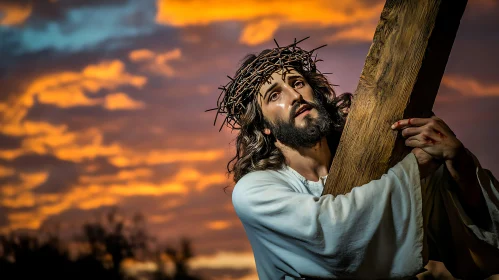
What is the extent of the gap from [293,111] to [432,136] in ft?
3.02

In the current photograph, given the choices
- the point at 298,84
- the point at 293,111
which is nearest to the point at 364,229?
the point at 293,111

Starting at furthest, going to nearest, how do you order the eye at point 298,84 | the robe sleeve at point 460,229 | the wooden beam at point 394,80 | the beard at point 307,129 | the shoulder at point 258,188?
the eye at point 298,84 → the beard at point 307,129 → the shoulder at point 258,188 → the robe sleeve at point 460,229 → the wooden beam at point 394,80

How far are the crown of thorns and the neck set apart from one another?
0.41 meters

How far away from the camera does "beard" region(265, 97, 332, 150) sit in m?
3.17

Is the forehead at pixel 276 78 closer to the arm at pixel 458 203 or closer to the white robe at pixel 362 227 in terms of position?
the white robe at pixel 362 227

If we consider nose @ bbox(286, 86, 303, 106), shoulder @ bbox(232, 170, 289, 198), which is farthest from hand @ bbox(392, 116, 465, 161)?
nose @ bbox(286, 86, 303, 106)

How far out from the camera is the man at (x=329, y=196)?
2.46 m

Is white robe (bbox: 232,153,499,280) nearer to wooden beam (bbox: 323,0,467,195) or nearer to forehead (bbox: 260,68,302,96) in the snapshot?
wooden beam (bbox: 323,0,467,195)

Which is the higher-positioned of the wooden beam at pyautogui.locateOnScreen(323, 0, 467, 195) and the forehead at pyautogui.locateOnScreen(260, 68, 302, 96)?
the forehead at pyautogui.locateOnScreen(260, 68, 302, 96)

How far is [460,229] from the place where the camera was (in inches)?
111

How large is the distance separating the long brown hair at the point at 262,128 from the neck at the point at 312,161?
80mm

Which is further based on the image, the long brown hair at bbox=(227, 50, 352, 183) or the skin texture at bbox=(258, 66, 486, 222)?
the long brown hair at bbox=(227, 50, 352, 183)

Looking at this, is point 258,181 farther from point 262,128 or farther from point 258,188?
point 262,128

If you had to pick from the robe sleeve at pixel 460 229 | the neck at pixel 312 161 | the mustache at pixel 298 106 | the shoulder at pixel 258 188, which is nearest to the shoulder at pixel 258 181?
the shoulder at pixel 258 188
